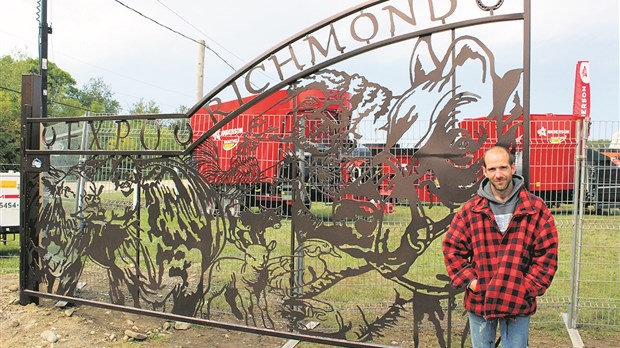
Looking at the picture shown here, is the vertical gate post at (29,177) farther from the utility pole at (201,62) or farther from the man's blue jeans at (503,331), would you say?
the utility pole at (201,62)

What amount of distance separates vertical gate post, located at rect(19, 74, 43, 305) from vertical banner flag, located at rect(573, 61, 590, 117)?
8031 mm

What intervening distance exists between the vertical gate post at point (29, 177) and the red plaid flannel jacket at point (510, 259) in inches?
159

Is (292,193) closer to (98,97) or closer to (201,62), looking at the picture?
(201,62)

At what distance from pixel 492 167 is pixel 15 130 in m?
23.1

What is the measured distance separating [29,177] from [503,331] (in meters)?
4.38

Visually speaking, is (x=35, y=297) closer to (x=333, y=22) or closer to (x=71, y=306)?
(x=71, y=306)

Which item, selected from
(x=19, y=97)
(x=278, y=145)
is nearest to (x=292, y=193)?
(x=278, y=145)

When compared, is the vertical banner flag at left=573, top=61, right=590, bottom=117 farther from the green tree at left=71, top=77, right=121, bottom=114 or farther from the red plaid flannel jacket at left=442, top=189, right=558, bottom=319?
the green tree at left=71, top=77, right=121, bottom=114

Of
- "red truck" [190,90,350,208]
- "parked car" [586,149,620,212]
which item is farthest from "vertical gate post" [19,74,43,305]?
"parked car" [586,149,620,212]

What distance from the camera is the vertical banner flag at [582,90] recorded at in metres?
7.98

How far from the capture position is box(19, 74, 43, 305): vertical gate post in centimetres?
448

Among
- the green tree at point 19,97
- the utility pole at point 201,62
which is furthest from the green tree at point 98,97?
the utility pole at point 201,62

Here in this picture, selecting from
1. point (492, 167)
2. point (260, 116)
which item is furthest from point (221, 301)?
point (492, 167)

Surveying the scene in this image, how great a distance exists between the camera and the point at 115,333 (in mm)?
4258
